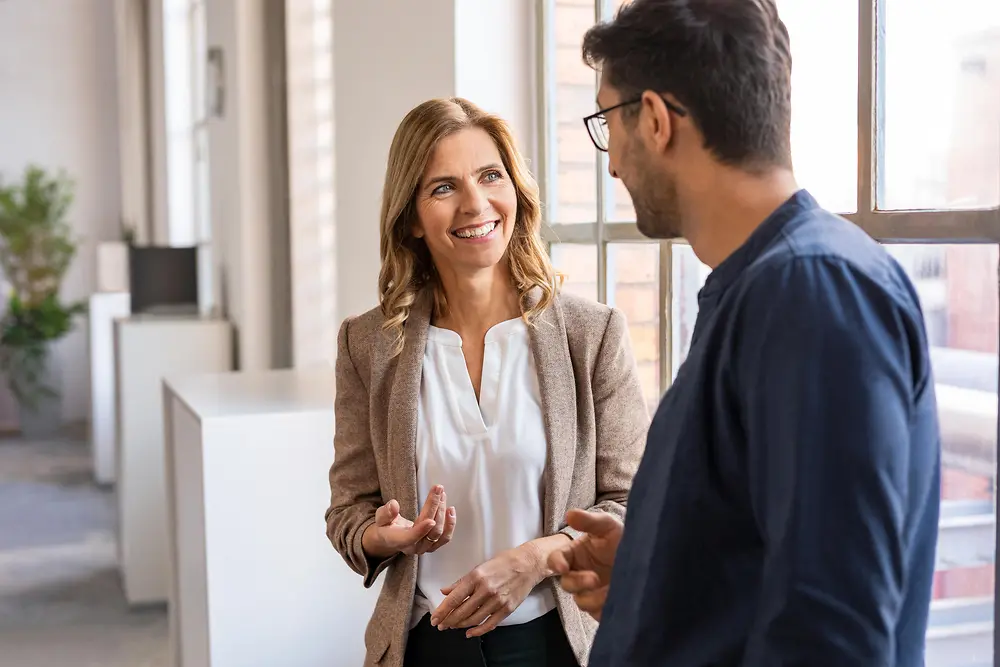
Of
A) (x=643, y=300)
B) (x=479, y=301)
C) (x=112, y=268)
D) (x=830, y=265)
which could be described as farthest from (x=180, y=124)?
(x=830, y=265)

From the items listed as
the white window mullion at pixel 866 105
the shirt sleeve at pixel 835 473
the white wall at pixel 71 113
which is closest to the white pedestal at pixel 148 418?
the white window mullion at pixel 866 105

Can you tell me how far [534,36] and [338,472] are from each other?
4.16 ft

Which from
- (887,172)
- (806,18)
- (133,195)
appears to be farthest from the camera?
(133,195)

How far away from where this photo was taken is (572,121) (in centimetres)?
248

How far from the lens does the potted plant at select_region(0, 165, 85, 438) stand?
28.5ft

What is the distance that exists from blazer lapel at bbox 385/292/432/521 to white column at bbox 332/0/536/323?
3.17 feet

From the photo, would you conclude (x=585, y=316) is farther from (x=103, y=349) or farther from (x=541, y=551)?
(x=103, y=349)

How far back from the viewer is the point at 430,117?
5.65 ft

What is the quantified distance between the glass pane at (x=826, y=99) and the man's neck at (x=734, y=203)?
2.07 feet

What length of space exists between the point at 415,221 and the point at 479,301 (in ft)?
0.54

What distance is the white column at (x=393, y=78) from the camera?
99.2 inches

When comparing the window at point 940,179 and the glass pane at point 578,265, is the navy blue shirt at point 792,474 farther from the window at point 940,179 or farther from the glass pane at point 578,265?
the glass pane at point 578,265

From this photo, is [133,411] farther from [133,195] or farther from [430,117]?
[133,195]

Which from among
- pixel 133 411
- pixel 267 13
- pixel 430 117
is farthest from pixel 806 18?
pixel 133 411
